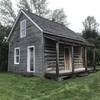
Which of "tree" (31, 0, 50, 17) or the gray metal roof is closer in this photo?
the gray metal roof

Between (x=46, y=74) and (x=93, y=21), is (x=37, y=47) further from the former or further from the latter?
(x=93, y=21)

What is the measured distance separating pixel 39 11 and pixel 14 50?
1884 centimetres

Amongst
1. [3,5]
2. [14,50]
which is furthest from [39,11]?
[14,50]

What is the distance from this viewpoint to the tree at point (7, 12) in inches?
1359

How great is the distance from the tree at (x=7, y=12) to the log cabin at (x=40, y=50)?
620 inches

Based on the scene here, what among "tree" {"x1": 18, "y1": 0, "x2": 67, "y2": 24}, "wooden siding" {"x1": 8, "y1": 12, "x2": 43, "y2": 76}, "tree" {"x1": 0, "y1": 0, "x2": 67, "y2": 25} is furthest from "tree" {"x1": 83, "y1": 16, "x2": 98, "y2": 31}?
"wooden siding" {"x1": 8, "y1": 12, "x2": 43, "y2": 76}

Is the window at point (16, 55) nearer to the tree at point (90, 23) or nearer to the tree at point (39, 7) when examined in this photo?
the tree at point (39, 7)

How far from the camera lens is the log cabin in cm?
1467

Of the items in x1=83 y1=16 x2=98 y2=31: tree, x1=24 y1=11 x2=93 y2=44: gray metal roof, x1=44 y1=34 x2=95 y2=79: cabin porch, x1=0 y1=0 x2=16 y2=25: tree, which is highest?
x1=83 y1=16 x2=98 y2=31: tree

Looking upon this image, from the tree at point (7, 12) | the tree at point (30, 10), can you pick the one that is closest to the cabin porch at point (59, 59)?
the tree at point (30, 10)

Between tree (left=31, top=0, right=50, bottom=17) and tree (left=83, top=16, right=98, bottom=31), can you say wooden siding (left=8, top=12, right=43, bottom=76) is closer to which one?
tree (left=31, top=0, right=50, bottom=17)

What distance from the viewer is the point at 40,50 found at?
14.9 m

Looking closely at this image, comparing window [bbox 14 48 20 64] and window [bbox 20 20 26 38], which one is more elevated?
window [bbox 20 20 26 38]

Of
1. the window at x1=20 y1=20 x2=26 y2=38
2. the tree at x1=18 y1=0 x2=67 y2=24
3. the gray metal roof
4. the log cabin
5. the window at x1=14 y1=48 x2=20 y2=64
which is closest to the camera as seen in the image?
the log cabin
